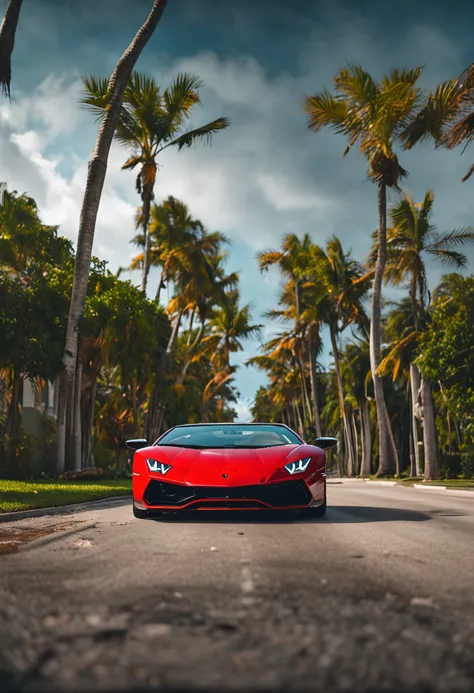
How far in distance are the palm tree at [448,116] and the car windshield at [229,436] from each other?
43.2ft

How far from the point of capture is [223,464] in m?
7.99

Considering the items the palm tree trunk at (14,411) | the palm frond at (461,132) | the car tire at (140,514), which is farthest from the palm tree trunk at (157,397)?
the car tire at (140,514)

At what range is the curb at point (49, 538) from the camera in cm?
585

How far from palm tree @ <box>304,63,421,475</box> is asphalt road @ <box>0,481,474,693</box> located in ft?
80.9

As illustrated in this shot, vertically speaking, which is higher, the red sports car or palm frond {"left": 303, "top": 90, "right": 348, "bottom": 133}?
palm frond {"left": 303, "top": 90, "right": 348, "bottom": 133}

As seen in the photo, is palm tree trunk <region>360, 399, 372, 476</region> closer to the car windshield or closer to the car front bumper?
the car windshield

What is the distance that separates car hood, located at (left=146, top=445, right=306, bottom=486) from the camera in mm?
7812

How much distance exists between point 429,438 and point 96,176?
1894 centimetres

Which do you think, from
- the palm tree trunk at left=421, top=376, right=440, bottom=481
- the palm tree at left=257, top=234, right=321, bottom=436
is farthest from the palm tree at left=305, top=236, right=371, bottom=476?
the palm tree trunk at left=421, top=376, right=440, bottom=481

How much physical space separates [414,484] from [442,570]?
22974 mm

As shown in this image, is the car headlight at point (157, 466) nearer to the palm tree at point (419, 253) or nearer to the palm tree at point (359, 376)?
the palm tree at point (419, 253)

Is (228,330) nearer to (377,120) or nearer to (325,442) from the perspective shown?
(377,120)

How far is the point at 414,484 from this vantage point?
2683 centimetres

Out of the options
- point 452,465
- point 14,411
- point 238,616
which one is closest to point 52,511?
point 238,616
